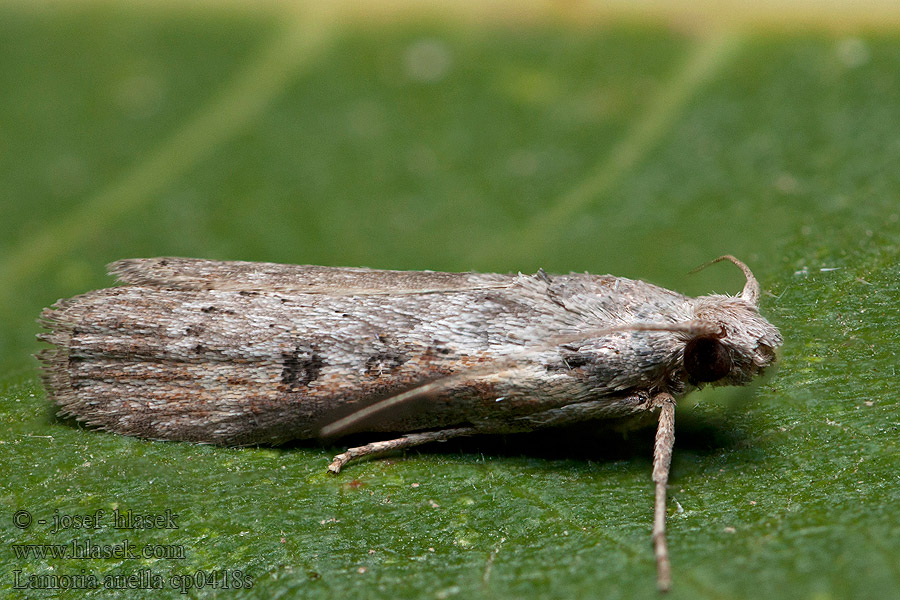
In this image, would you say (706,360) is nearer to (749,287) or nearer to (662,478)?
(749,287)

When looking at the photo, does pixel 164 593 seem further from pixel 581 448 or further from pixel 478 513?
pixel 581 448

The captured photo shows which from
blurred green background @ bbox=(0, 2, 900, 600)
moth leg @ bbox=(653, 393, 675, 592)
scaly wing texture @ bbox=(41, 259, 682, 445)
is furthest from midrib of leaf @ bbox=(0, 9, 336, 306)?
moth leg @ bbox=(653, 393, 675, 592)

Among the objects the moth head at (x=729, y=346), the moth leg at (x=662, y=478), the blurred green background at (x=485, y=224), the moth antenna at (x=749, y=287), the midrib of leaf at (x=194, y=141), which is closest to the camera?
the moth leg at (x=662, y=478)

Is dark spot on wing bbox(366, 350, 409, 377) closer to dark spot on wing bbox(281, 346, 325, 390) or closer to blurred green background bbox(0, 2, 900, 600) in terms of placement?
dark spot on wing bbox(281, 346, 325, 390)

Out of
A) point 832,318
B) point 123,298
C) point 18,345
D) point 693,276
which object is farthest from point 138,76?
point 832,318

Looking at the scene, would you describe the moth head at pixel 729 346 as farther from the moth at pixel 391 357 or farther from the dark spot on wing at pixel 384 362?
the dark spot on wing at pixel 384 362

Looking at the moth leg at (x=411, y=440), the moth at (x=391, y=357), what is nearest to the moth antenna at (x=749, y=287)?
the moth at (x=391, y=357)
